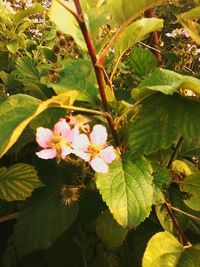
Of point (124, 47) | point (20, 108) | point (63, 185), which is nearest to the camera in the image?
point (20, 108)

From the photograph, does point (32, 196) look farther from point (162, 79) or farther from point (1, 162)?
point (162, 79)

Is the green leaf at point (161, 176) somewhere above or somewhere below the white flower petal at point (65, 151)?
below

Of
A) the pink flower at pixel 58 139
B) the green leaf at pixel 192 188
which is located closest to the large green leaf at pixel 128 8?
the pink flower at pixel 58 139

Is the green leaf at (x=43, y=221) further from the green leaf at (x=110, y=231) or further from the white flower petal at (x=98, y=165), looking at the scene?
the white flower petal at (x=98, y=165)

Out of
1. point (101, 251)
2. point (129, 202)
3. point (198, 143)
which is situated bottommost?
point (101, 251)

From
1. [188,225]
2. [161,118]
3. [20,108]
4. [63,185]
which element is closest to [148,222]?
[188,225]

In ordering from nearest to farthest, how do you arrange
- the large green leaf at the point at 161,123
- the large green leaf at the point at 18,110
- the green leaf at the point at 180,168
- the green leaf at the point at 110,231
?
the large green leaf at the point at 18,110 < the large green leaf at the point at 161,123 < the green leaf at the point at 110,231 < the green leaf at the point at 180,168

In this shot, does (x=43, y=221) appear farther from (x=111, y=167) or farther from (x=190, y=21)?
(x=190, y=21)
